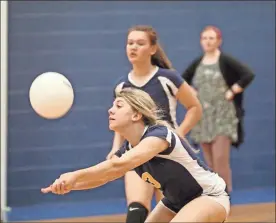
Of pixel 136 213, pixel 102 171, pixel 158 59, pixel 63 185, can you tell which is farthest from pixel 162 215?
pixel 158 59

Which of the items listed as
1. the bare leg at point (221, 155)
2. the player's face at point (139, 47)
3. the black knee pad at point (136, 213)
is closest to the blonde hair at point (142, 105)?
the black knee pad at point (136, 213)

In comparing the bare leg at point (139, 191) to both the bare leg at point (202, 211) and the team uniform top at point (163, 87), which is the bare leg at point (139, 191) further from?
the bare leg at point (202, 211)

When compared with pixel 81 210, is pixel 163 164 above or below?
above

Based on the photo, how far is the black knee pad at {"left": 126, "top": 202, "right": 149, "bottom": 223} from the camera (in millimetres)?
4204

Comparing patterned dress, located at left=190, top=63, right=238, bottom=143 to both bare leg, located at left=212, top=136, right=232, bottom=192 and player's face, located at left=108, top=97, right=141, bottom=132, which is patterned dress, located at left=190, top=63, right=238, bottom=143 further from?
player's face, located at left=108, top=97, right=141, bottom=132

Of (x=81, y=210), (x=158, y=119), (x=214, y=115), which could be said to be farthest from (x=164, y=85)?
(x=81, y=210)

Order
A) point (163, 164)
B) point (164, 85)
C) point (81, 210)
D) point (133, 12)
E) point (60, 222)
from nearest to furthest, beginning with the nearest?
point (163, 164) → point (164, 85) → point (60, 222) → point (81, 210) → point (133, 12)

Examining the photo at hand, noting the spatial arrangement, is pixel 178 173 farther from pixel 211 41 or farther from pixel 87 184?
pixel 211 41

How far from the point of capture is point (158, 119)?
369 centimetres

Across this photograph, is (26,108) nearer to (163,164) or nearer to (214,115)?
(214,115)

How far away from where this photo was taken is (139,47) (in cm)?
471

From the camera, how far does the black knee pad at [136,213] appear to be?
13.8ft

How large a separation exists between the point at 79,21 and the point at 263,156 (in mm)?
2720

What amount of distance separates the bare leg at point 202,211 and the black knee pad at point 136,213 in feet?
2.26
